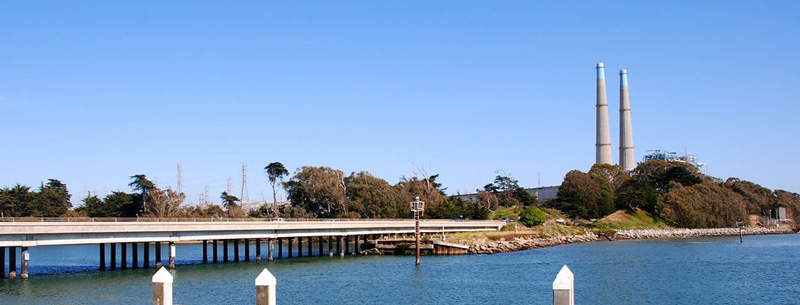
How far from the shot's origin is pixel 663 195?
151250 mm

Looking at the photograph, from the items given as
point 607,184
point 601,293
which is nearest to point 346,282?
point 601,293

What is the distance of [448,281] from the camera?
55.9m

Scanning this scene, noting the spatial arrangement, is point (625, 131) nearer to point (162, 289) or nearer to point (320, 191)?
point (320, 191)

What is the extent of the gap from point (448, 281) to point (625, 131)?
5454 inches

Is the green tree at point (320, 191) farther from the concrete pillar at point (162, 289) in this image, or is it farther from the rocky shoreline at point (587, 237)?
the concrete pillar at point (162, 289)

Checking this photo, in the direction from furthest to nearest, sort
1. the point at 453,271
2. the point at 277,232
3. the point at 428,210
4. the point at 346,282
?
the point at 428,210, the point at 277,232, the point at 453,271, the point at 346,282

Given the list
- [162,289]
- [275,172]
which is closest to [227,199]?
[275,172]

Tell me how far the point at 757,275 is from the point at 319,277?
106ft

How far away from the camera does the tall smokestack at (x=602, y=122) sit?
182125 millimetres

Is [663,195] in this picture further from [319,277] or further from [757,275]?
[319,277]

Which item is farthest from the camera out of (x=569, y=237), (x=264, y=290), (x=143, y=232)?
(x=569, y=237)

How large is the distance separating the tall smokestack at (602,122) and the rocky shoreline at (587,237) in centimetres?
3759

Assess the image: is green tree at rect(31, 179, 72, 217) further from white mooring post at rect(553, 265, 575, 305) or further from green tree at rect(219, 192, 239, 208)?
white mooring post at rect(553, 265, 575, 305)

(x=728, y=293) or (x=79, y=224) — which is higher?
(x=79, y=224)
